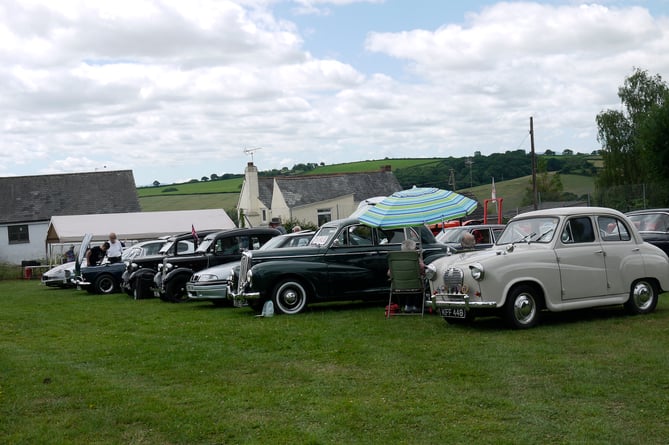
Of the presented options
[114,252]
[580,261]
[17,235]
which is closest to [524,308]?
[580,261]

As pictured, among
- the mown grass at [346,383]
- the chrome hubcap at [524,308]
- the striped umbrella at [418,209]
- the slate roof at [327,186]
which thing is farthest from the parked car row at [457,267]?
the slate roof at [327,186]

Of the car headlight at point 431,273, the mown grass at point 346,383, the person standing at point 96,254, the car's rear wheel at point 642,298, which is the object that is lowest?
the mown grass at point 346,383

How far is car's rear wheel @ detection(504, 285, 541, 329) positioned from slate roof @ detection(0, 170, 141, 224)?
54710mm

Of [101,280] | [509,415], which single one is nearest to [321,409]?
[509,415]

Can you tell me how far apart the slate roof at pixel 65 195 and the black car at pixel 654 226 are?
49.6 metres

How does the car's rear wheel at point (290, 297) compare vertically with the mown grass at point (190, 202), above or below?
below

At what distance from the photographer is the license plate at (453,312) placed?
12.4 metres

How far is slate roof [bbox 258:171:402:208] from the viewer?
63375 millimetres

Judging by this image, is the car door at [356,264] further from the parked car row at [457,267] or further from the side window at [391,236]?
the side window at [391,236]

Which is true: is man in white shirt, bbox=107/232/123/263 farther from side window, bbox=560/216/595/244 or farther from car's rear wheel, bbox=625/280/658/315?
car's rear wheel, bbox=625/280/658/315

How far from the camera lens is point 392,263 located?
14.8 meters

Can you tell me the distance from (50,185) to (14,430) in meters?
61.7

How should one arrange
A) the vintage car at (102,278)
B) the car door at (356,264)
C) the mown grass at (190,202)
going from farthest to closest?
the mown grass at (190,202) → the vintage car at (102,278) → the car door at (356,264)

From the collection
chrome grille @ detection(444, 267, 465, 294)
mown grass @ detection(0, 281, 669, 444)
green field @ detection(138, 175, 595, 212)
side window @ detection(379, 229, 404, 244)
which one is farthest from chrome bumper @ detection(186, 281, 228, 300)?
green field @ detection(138, 175, 595, 212)
